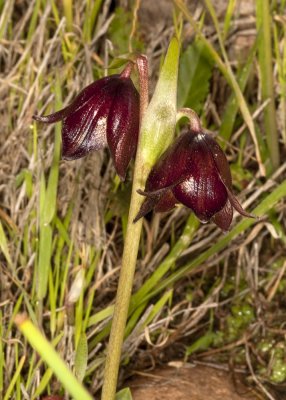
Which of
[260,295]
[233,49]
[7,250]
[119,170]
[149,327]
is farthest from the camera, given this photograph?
[233,49]

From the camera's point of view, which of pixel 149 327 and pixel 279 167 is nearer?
pixel 149 327

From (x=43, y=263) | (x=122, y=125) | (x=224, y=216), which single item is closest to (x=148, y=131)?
(x=122, y=125)

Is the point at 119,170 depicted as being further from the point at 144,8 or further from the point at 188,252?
the point at 144,8

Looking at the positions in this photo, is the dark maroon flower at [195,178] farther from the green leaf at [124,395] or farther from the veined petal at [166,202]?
the green leaf at [124,395]

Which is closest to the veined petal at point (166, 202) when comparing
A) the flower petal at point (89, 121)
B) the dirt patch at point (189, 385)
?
the flower petal at point (89, 121)

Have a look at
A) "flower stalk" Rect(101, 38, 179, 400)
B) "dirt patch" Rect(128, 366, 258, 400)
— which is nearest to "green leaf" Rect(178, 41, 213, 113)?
"dirt patch" Rect(128, 366, 258, 400)

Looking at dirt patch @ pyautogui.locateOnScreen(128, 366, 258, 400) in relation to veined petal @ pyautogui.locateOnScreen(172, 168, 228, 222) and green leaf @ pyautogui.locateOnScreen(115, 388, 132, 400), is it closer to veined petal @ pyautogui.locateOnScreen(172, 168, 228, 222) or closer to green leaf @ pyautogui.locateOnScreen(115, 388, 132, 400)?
green leaf @ pyautogui.locateOnScreen(115, 388, 132, 400)

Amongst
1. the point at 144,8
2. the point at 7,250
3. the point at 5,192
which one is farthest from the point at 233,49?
the point at 7,250
